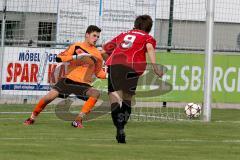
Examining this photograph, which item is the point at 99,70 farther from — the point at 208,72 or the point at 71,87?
the point at 208,72

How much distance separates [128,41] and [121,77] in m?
0.55

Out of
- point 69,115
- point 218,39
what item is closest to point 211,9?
point 69,115

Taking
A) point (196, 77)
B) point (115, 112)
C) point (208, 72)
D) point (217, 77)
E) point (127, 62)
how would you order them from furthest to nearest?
point (217, 77), point (196, 77), point (208, 72), point (127, 62), point (115, 112)

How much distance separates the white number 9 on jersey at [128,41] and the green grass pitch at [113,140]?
1.37 metres


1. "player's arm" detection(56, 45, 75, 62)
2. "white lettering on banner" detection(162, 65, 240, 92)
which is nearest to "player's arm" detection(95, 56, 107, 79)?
"player's arm" detection(56, 45, 75, 62)

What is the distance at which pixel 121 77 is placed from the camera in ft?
39.9

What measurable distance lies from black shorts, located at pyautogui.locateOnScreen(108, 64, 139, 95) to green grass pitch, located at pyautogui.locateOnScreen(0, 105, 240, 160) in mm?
764

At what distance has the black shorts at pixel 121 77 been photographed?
40.0ft

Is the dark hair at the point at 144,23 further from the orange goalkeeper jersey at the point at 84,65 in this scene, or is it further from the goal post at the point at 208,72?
the goal post at the point at 208,72

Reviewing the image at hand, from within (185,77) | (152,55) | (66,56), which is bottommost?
(185,77)

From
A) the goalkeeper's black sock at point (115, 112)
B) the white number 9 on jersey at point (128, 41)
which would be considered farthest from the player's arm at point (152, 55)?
the goalkeeper's black sock at point (115, 112)

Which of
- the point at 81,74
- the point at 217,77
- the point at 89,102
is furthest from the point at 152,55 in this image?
the point at 217,77

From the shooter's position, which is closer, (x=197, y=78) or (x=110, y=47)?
(x=110, y=47)

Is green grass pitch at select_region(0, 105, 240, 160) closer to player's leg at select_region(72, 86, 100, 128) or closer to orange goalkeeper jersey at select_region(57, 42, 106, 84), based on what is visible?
player's leg at select_region(72, 86, 100, 128)
